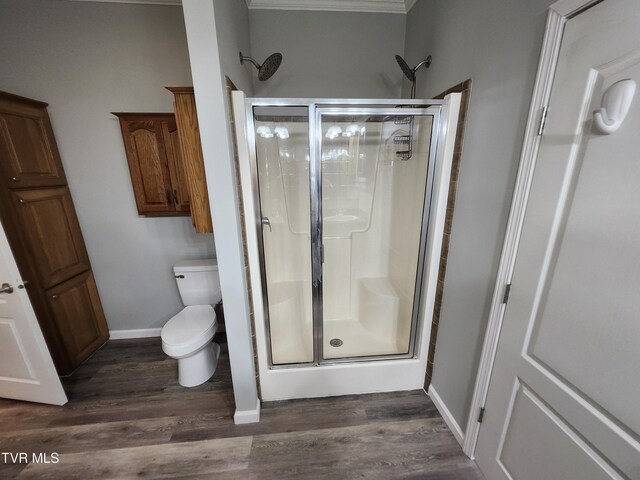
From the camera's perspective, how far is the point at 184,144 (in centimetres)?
140

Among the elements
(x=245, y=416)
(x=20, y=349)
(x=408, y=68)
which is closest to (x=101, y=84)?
(x=20, y=349)

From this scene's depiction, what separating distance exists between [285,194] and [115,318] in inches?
80.4

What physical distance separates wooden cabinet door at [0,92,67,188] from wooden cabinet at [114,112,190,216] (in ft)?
1.85

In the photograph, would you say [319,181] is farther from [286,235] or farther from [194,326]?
[194,326]

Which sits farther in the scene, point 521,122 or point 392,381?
point 392,381

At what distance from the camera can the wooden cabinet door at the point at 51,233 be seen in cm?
169

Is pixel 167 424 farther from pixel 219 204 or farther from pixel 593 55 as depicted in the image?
pixel 593 55

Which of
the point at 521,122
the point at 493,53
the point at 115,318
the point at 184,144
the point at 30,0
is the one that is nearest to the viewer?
the point at 521,122

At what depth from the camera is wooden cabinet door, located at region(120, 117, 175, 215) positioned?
1.84 metres

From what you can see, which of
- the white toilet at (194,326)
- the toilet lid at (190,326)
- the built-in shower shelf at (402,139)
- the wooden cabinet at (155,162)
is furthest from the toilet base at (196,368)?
the built-in shower shelf at (402,139)

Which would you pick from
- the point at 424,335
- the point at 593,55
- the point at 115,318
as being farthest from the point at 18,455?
the point at 593,55

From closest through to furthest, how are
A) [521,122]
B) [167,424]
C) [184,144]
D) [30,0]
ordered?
1. [521,122]
2. [184,144]
3. [167,424]
4. [30,0]

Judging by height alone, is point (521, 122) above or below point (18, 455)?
above

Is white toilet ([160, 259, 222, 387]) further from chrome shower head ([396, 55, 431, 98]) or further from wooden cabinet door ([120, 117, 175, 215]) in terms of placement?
chrome shower head ([396, 55, 431, 98])
